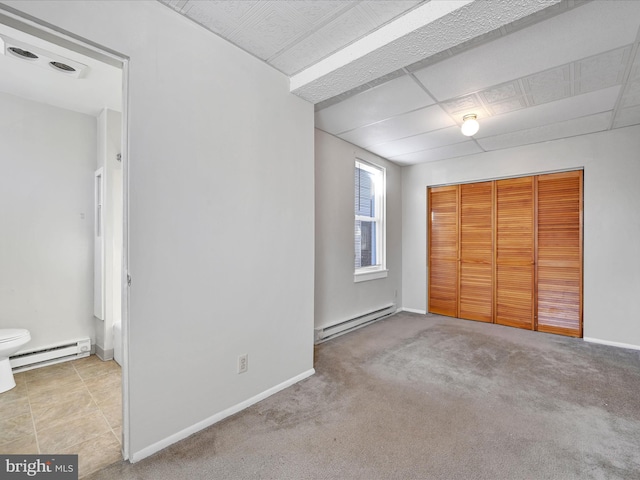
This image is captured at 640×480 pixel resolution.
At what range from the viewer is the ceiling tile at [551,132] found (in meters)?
3.13

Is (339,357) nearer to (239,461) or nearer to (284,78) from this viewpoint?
(239,461)

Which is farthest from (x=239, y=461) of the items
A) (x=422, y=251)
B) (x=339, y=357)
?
(x=422, y=251)

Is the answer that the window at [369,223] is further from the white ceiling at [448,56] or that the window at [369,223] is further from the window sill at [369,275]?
the white ceiling at [448,56]

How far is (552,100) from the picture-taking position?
268cm

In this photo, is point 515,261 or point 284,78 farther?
point 515,261

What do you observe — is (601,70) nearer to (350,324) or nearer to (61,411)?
(350,324)

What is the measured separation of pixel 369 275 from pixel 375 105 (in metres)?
2.23

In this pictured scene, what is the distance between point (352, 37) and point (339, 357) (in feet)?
8.86

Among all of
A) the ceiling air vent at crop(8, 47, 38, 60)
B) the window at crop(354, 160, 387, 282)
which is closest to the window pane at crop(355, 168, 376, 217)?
the window at crop(354, 160, 387, 282)

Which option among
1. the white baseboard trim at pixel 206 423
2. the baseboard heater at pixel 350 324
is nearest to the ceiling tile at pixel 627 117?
the baseboard heater at pixel 350 324

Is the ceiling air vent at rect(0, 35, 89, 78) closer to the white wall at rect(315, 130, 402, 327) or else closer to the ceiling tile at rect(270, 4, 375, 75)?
the ceiling tile at rect(270, 4, 375, 75)

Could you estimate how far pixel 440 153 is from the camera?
4273 mm

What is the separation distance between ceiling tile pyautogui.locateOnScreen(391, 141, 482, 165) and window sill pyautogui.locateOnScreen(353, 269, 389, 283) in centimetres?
173

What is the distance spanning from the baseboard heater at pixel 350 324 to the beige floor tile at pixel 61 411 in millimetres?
2047
